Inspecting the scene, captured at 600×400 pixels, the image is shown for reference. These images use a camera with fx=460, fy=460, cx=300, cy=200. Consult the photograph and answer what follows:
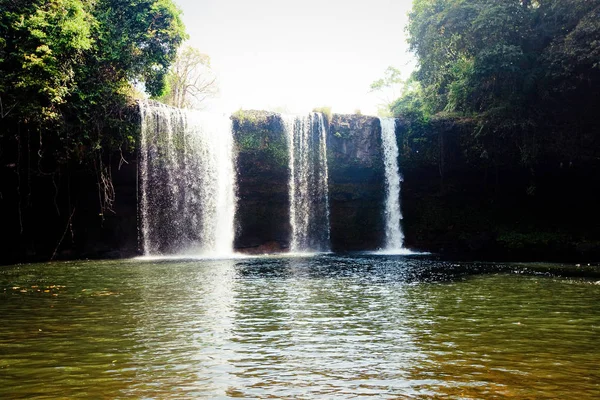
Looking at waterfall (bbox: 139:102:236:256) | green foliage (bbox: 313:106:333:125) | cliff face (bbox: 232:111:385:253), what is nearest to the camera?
waterfall (bbox: 139:102:236:256)

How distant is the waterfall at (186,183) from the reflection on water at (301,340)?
12.7 m

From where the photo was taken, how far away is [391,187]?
86.2 ft

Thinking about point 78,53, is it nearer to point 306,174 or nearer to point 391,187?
point 306,174

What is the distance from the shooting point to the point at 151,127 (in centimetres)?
2208

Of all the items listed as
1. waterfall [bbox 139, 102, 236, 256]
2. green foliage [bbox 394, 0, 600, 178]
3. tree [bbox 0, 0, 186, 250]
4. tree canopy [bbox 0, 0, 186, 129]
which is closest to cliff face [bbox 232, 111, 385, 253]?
waterfall [bbox 139, 102, 236, 256]

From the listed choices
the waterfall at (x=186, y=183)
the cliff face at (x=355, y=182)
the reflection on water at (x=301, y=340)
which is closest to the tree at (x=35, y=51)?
the waterfall at (x=186, y=183)

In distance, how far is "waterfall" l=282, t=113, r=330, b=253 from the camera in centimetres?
2530

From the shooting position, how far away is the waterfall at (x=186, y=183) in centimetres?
2255

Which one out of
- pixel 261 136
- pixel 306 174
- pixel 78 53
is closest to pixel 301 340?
pixel 78 53

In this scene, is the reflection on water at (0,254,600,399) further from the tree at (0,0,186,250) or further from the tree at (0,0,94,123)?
the tree at (0,0,186,250)

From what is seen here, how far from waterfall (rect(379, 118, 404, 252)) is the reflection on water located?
1575cm

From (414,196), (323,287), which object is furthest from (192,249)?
(323,287)

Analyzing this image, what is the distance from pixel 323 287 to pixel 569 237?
65.9 ft

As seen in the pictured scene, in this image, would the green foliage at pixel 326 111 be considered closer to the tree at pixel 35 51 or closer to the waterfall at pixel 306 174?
the waterfall at pixel 306 174
